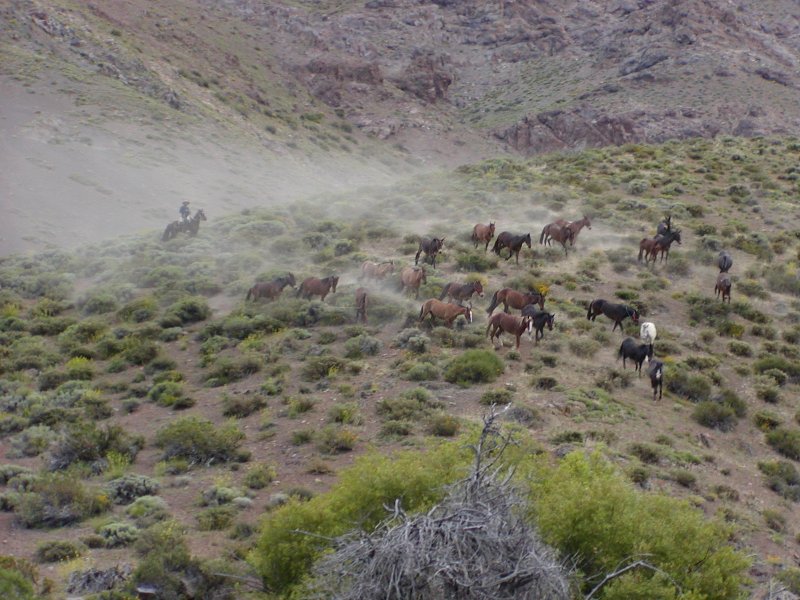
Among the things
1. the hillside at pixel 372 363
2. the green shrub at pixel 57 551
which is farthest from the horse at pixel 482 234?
the green shrub at pixel 57 551

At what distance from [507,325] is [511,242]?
8783mm

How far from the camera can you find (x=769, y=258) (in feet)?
111

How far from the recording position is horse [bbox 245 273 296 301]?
90.9ft

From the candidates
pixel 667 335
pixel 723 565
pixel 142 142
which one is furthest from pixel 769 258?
pixel 142 142

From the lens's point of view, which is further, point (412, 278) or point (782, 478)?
point (412, 278)

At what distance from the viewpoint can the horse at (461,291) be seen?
83.4 feet

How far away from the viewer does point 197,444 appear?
17281mm

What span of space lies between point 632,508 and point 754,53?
95.3m

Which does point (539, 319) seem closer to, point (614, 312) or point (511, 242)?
point (614, 312)

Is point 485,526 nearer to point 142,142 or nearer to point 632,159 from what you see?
point 632,159

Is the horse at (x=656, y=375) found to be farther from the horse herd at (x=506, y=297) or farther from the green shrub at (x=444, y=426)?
the green shrub at (x=444, y=426)

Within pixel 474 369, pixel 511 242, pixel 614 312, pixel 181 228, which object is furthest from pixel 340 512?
pixel 181 228

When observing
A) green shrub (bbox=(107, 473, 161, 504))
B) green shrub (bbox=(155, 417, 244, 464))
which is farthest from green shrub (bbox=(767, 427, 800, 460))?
green shrub (bbox=(107, 473, 161, 504))

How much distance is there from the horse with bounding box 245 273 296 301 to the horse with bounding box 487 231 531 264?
8238 mm
